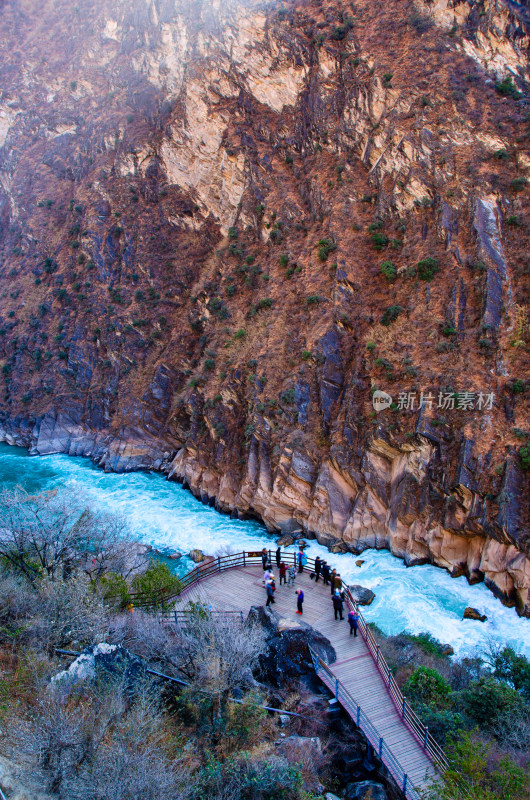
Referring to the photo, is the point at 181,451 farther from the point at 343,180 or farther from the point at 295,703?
the point at 295,703

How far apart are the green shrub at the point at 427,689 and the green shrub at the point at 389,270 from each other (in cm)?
2376

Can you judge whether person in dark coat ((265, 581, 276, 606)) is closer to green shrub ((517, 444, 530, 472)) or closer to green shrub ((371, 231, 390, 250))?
green shrub ((517, 444, 530, 472))

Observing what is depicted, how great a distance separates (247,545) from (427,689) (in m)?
16.1

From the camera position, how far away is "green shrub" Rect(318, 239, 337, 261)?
34.8 metres

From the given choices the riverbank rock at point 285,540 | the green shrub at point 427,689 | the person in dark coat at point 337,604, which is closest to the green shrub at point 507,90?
the riverbank rock at point 285,540

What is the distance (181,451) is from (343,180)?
24.5 m

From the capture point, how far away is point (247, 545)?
3016 centimetres

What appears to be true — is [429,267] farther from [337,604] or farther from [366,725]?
[366,725]

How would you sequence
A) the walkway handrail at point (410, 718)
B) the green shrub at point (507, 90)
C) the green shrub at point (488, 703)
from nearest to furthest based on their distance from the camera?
1. the walkway handrail at point (410, 718)
2. the green shrub at point (488, 703)
3. the green shrub at point (507, 90)

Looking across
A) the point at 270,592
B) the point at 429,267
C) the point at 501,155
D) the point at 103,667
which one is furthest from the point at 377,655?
the point at 501,155

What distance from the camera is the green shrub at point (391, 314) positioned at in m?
30.9

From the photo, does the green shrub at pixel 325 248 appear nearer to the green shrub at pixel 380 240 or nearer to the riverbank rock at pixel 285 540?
the green shrub at pixel 380 240

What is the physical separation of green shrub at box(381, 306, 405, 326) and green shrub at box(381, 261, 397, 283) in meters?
2.50

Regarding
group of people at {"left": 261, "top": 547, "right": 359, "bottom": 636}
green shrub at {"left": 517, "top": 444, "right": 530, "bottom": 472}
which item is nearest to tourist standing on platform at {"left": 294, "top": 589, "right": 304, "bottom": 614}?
group of people at {"left": 261, "top": 547, "right": 359, "bottom": 636}
